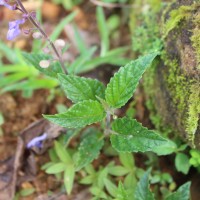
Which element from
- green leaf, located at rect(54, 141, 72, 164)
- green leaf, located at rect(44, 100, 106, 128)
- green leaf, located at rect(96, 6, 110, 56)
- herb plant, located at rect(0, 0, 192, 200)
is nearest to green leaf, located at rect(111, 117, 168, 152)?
herb plant, located at rect(0, 0, 192, 200)

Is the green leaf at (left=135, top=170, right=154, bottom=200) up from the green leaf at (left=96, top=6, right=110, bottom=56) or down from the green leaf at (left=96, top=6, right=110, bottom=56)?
down

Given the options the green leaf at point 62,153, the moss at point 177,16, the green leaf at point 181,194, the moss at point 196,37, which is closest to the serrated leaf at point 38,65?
the green leaf at point 62,153

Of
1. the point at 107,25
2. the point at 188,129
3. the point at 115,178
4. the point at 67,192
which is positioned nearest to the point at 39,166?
the point at 67,192

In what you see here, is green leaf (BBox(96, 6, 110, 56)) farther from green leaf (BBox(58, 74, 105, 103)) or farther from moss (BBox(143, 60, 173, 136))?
green leaf (BBox(58, 74, 105, 103))

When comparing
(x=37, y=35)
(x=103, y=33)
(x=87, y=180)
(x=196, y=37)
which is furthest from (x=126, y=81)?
(x=103, y=33)

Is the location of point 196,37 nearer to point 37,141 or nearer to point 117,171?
point 117,171

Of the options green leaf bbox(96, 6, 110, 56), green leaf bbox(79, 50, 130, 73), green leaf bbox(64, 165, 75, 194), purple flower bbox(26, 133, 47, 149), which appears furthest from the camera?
green leaf bbox(96, 6, 110, 56)

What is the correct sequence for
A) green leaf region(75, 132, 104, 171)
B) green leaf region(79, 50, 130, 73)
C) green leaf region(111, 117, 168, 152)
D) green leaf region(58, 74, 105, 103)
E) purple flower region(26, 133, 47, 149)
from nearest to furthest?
green leaf region(111, 117, 168, 152)
green leaf region(58, 74, 105, 103)
green leaf region(75, 132, 104, 171)
purple flower region(26, 133, 47, 149)
green leaf region(79, 50, 130, 73)
